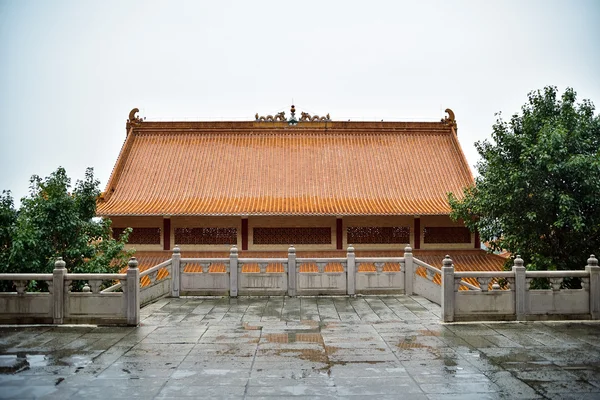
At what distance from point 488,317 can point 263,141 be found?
15294 millimetres

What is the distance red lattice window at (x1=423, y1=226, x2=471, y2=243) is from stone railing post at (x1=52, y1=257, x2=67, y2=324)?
13.8 m

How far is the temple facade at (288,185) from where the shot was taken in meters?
20.6

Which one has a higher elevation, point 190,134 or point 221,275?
point 190,134

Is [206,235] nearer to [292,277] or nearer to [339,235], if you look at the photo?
[339,235]

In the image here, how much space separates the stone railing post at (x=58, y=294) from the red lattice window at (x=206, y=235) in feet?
32.6

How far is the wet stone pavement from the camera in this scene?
6.75 meters

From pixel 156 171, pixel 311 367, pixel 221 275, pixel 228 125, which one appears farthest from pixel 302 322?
pixel 228 125

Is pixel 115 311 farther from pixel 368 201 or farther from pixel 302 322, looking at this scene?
pixel 368 201

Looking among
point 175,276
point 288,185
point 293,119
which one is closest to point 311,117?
point 293,119

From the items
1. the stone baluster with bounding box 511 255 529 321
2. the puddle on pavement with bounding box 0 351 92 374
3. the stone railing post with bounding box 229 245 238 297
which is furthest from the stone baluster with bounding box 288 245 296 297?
the puddle on pavement with bounding box 0 351 92 374

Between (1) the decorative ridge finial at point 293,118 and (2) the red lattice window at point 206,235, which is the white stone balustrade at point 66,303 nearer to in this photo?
(2) the red lattice window at point 206,235

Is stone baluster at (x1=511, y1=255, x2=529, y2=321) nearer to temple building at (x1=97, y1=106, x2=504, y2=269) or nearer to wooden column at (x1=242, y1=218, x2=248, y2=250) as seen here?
temple building at (x1=97, y1=106, x2=504, y2=269)

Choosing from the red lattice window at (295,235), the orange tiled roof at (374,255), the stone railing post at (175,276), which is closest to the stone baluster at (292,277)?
the stone railing post at (175,276)

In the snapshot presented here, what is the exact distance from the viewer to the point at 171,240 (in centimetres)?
2064
